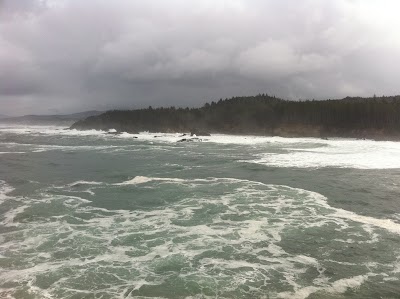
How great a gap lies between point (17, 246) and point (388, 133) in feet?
254

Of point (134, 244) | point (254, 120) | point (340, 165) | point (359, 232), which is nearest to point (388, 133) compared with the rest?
point (254, 120)

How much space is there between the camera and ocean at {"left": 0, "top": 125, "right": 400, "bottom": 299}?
8773 mm

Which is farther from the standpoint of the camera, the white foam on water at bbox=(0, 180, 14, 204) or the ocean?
the white foam on water at bbox=(0, 180, 14, 204)

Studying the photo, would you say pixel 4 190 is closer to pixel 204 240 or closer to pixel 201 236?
pixel 201 236

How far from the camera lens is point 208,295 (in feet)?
27.1

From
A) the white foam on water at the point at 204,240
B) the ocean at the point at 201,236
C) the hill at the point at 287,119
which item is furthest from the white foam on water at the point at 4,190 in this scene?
the hill at the point at 287,119

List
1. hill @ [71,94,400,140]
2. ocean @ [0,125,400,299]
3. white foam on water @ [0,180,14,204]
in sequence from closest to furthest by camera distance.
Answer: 1. ocean @ [0,125,400,299]
2. white foam on water @ [0,180,14,204]
3. hill @ [71,94,400,140]

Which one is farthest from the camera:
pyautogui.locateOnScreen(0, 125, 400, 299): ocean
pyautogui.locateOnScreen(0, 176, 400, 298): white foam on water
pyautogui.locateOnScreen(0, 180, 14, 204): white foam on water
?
pyautogui.locateOnScreen(0, 180, 14, 204): white foam on water

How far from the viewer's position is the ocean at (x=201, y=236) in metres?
8.77

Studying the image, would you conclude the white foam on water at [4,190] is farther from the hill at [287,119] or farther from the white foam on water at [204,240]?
the hill at [287,119]

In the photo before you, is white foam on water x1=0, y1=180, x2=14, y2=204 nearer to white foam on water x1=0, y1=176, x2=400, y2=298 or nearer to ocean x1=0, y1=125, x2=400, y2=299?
ocean x1=0, y1=125, x2=400, y2=299

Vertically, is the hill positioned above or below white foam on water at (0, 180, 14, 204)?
above

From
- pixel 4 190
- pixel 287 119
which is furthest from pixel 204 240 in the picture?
pixel 287 119

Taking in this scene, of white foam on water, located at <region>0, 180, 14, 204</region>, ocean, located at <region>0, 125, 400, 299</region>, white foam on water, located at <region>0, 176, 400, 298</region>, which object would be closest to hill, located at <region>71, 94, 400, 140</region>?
ocean, located at <region>0, 125, 400, 299</region>
